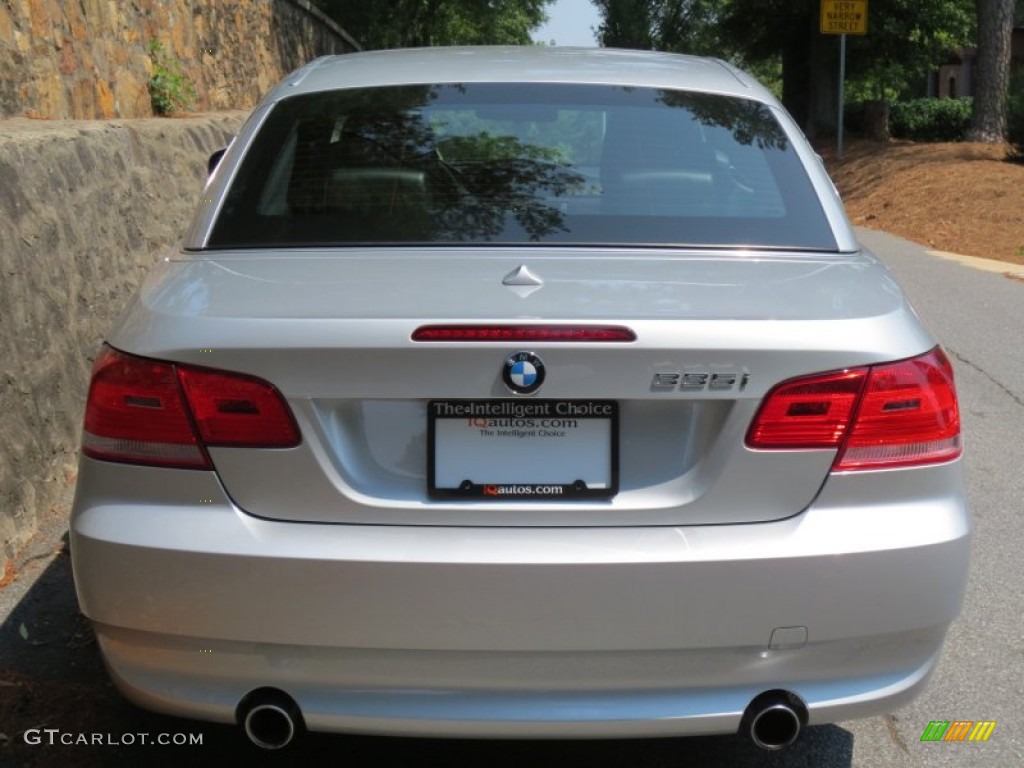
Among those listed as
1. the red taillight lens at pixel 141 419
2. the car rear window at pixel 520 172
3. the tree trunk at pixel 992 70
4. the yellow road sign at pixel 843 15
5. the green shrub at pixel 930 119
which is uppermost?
the car rear window at pixel 520 172

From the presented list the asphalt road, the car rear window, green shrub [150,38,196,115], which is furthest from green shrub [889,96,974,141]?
the car rear window

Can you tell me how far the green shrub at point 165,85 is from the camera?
33.1 ft

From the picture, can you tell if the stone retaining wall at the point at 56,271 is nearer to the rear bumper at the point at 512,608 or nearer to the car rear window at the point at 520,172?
the car rear window at the point at 520,172

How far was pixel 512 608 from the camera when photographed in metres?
2.56

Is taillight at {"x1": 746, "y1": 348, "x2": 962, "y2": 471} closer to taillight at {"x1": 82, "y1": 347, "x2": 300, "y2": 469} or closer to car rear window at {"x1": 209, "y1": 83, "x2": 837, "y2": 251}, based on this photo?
car rear window at {"x1": 209, "y1": 83, "x2": 837, "y2": 251}

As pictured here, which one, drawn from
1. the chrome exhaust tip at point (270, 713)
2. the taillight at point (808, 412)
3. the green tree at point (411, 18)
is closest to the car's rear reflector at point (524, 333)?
the taillight at point (808, 412)

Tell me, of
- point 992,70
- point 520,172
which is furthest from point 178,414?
point 992,70

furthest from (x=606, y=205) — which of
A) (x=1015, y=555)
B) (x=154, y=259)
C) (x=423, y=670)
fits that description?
(x=154, y=259)

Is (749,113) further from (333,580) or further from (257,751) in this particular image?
(257,751)

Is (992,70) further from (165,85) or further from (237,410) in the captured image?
(237,410)

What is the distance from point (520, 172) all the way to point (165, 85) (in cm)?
747

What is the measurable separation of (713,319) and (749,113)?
1368 mm

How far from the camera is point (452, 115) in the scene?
3.64 m

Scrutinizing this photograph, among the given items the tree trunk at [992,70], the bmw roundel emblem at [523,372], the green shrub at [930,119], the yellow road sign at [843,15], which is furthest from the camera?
the green shrub at [930,119]
